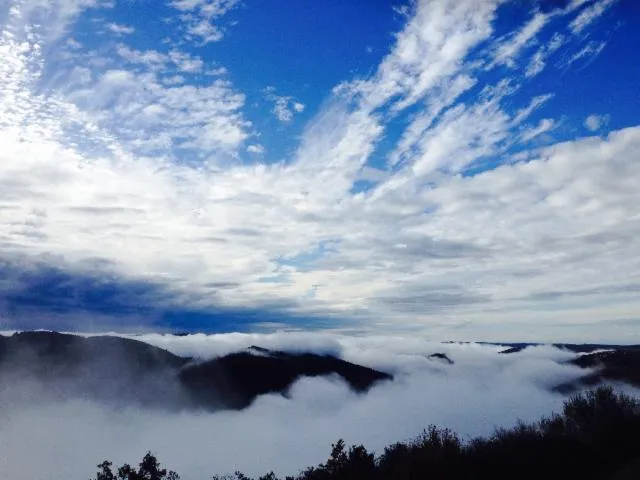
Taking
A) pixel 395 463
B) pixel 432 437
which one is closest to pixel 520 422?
pixel 432 437

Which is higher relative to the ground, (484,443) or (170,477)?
(484,443)

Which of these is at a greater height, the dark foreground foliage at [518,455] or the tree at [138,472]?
the dark foreground foliage at [518,455]

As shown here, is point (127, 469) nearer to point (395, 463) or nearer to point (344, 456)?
point (344, 456)

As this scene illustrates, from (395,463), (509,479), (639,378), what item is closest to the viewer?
(509,479)

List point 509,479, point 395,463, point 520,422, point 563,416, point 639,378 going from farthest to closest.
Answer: point 639,378, point 563,416, point 520,422, point 395,463, point 509,479

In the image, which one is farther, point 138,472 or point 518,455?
point 138,472

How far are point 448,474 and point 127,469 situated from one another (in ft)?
81.2

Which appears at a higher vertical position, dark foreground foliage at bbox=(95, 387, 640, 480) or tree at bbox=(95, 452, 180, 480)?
dark foreground foliage at bbox=(95, 387, 640, 480)

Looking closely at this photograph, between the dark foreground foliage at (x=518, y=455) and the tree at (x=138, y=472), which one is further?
the tree at (x=138, y=472)

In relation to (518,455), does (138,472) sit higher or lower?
lower

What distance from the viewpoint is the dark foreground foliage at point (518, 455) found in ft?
91.1

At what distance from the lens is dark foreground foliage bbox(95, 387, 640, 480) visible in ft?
91.1

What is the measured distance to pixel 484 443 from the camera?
33031 mm

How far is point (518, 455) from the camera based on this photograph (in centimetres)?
2914
